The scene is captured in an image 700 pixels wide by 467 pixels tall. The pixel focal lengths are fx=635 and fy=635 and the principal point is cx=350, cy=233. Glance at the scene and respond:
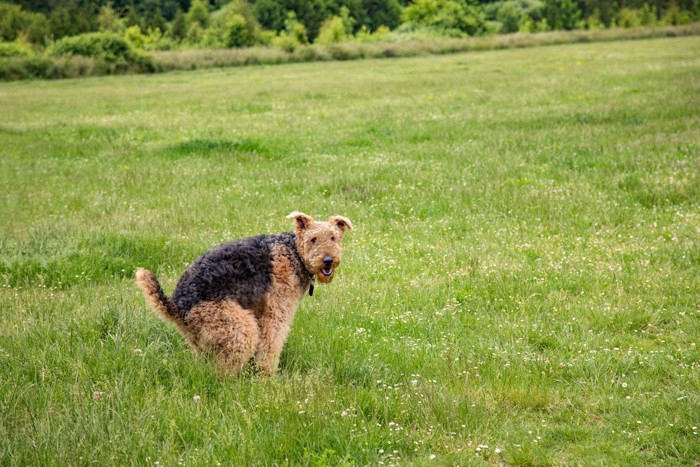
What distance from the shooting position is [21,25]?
71.2 metres

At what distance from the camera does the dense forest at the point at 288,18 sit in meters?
73.6

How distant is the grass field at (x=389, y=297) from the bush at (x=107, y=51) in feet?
125

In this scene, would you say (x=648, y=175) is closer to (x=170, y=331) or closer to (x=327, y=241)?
(x=327, y=241)

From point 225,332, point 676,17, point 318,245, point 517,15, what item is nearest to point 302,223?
point 318,245

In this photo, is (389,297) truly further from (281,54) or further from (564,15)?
(564,15)

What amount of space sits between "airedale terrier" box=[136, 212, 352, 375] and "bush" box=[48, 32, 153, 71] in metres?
54.8

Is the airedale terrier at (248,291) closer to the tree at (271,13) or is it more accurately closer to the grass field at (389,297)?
the grass field at (389,297)

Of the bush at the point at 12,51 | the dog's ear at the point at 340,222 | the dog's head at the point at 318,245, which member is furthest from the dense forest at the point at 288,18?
the dog's head at the point at 318,245

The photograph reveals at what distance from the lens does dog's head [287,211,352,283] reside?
592 cm

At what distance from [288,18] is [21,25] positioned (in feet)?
135

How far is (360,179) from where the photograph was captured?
1373cm

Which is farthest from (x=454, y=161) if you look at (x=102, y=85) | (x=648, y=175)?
(x=102, y=85)

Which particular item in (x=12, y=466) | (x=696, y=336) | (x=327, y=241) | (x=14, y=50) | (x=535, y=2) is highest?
(x=535, y=2)

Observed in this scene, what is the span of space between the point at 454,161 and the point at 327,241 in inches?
388
